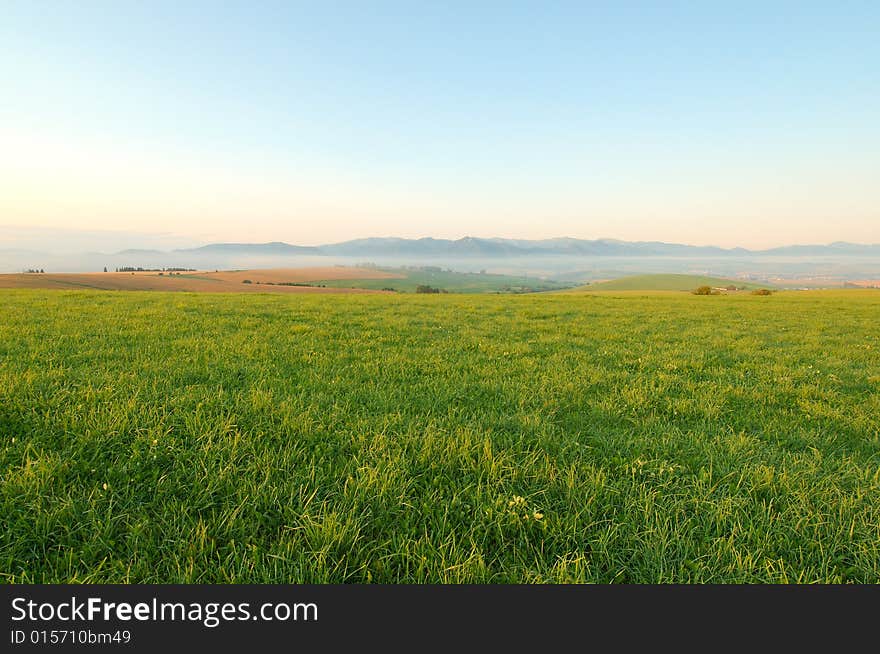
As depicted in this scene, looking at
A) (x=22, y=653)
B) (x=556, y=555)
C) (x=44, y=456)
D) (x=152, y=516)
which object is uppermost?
(x=44, y=456)

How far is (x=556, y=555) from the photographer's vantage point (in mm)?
2684

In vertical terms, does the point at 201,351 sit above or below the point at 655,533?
above

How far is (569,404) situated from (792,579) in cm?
323

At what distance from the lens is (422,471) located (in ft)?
12.0

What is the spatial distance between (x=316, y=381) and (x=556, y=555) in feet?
15.4

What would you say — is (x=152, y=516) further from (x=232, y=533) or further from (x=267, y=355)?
(x=267, y=355)

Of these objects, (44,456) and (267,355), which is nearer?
(44,456)

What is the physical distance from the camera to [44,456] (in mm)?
3521

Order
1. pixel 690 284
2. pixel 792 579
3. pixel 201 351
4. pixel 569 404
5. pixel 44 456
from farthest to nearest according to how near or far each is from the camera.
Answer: pixel 690 284
pixel 201 351
pixel 569 404
pixel 44 456
pixel 792 579

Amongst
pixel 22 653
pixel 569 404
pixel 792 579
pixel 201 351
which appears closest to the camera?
pixel 22 653

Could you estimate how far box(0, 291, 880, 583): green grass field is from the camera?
2607mm

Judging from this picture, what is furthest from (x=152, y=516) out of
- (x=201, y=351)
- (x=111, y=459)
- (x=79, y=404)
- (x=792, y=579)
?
(x=201, y=351)

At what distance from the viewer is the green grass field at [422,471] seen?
261 cm

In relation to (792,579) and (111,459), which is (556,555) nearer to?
(792,579)
